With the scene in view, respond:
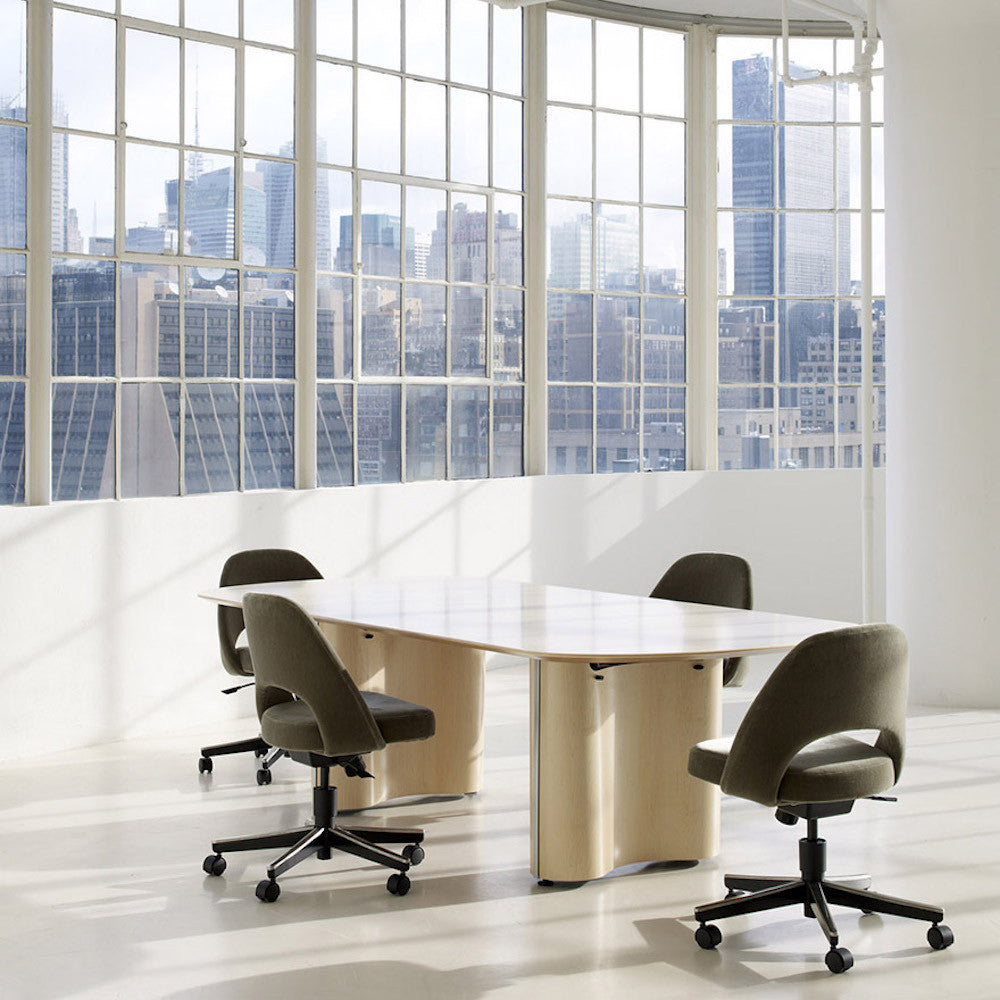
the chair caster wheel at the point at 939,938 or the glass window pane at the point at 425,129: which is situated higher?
the glass window pane at the point at 425,129

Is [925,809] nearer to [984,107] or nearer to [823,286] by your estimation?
[984,107]

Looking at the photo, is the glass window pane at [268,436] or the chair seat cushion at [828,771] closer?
the chair seat cushion at [828,771]

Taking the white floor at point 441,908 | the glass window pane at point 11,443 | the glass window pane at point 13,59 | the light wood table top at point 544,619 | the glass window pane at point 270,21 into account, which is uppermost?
the glass window pane at point 270,21

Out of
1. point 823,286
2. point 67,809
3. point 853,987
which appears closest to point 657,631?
point 853,987

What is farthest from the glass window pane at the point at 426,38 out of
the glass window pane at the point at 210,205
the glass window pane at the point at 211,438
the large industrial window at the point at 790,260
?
the glass window pane at the point at 211,438

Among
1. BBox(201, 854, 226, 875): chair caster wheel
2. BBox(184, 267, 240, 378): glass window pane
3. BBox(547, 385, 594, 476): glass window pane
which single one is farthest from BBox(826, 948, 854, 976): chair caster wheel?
BBox(547, 385, 594, 476): glass window pane

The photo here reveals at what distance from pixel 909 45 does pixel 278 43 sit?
125 inches

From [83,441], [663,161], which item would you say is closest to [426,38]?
[663,161]

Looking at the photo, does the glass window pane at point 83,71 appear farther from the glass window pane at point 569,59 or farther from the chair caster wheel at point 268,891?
the chair caster wheel at point 268,891

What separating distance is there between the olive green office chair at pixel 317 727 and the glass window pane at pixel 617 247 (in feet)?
15.5

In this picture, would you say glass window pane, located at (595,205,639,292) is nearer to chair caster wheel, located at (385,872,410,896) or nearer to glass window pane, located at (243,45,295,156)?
glass window pane, located at (243,45,295,156)

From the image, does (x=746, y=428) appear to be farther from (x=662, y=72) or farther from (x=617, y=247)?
(x=662, y=72)

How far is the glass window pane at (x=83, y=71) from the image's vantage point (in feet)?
21.1

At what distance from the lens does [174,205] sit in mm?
6910
